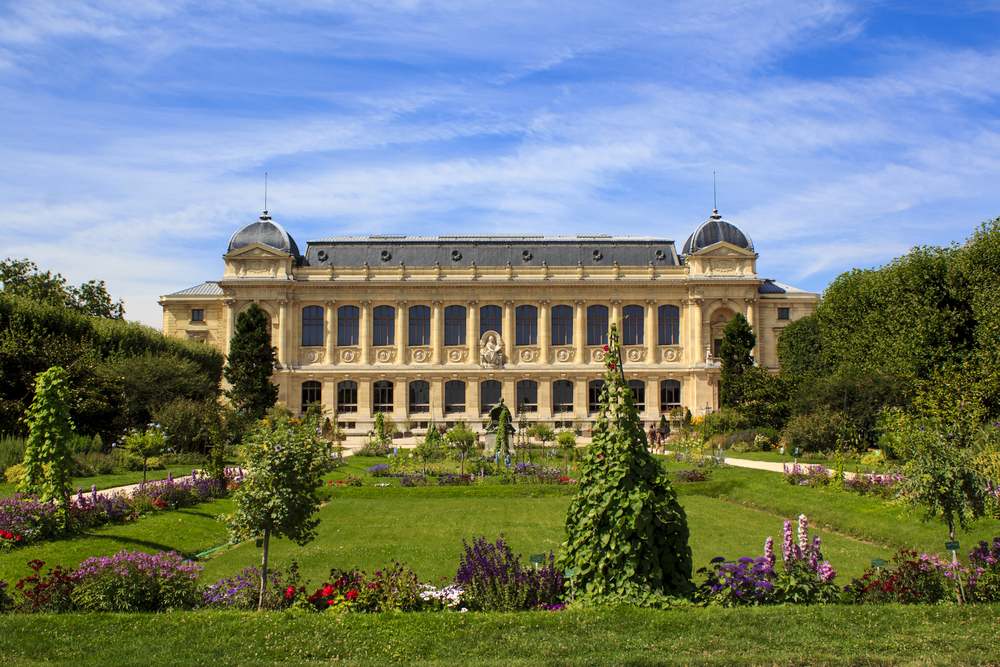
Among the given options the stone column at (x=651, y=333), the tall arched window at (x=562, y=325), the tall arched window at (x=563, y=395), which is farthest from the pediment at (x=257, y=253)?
the stone column at (x=651, y=333)

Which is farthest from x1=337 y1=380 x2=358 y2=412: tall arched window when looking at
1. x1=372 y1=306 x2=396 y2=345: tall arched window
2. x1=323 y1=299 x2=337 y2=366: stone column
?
x1=372 y1=306 x2=396 y2=345: tall arched window

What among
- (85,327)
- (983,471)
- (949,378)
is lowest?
(983,471)

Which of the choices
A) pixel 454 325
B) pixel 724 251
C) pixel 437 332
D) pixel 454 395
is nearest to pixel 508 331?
pixel 454 325

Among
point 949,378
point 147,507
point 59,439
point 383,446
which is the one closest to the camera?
point 59,439

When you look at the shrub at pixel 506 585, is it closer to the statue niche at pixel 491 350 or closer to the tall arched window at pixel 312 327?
the statue niche at pixel 491 350

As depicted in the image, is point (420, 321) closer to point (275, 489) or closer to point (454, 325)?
point (454, 325)

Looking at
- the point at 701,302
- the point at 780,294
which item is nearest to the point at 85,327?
the point at 701,302

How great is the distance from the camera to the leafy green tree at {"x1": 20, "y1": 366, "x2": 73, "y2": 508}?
49.3ft

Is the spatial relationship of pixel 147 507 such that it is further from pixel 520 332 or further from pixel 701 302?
pixel 701 302

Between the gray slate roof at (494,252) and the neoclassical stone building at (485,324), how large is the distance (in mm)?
324

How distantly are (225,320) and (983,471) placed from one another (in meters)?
48.8

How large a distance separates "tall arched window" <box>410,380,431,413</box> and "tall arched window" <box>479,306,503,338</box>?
231 inches

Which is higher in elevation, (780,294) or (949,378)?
(780,294)

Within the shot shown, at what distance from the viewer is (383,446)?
3691 centimetres
